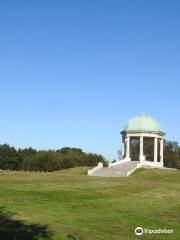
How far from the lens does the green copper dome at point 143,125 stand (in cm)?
7362

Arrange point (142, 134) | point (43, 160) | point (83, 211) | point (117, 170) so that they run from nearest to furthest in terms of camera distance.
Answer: point (83, 211) → point (117, 170) → point (142, 134) → point (43, 160)

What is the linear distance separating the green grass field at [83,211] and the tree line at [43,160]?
218ft

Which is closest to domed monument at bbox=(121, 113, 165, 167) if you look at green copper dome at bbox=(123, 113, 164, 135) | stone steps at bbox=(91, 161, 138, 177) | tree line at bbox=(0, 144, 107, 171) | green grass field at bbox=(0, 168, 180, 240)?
green copper dome at bbox=(123, 113, 164, 135)

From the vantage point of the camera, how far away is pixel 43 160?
102 meters

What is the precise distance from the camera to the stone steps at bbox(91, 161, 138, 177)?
5942 cm

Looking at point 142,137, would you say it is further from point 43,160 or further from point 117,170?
point 43,160

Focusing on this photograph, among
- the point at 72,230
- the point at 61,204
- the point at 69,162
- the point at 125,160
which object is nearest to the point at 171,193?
the point at 61,204

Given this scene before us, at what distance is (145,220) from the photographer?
74.9 feet

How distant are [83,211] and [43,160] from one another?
78918 mm

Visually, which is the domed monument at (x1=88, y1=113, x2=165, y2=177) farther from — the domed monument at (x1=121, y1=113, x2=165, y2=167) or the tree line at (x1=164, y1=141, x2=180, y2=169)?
the tree line at (x1=164, y1=141, x2=180, y2=169)

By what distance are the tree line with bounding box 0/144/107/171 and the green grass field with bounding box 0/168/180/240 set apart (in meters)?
66.3

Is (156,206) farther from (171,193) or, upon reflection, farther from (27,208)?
(27,208)

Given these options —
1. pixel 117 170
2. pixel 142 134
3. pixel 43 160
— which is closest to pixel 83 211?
pixel 117 170

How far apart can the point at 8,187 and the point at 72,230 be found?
13.0m
